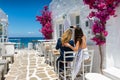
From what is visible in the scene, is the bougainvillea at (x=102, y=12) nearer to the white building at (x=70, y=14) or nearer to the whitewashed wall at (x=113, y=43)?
the whitewashed wall at (x=113, y=43)

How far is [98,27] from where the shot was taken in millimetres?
5703

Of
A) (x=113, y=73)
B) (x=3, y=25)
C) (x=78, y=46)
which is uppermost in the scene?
(x=3, y=25)

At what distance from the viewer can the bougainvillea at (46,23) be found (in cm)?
1477

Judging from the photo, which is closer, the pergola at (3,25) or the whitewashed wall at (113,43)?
the whitewashed wall at (113,43)

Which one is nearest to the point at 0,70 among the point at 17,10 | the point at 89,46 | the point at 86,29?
the point at 89,46

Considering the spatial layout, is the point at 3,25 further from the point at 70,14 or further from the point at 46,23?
the point at 70,14

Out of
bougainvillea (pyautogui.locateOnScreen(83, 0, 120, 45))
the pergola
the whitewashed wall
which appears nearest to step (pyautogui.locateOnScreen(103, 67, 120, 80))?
the whitewashed wall

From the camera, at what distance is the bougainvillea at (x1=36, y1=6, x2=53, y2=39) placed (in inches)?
582

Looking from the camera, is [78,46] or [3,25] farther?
[3,25]

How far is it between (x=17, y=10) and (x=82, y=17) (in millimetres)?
25644

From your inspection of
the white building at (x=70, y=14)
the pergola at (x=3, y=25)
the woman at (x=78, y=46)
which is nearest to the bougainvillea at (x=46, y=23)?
the white building at (x=70, y=14)

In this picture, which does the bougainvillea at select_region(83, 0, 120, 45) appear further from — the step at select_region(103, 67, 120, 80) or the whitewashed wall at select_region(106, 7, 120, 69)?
the step at select_region(103, 67, 120, 80)

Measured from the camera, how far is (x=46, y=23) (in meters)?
15.0

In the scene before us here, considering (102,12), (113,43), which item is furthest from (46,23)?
(102,12)
